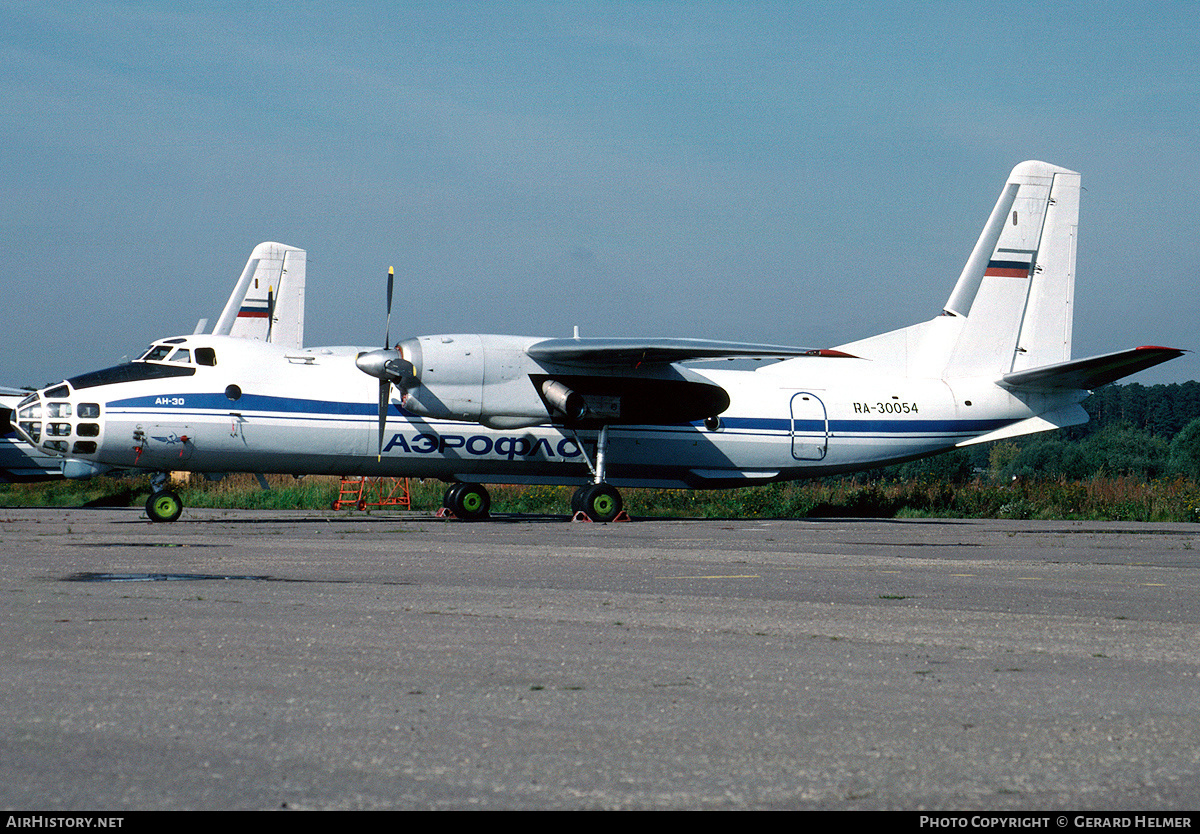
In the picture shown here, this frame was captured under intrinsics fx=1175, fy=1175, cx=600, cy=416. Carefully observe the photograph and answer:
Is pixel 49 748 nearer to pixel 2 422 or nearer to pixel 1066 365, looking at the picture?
pixel 1066 365

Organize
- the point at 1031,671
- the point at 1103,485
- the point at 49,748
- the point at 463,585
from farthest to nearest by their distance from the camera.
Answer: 1. the point at 1103,485
2. the point at 463,585
3. the point at 1031,671
4. the point at 49,748

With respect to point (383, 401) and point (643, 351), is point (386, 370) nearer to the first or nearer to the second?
point (383, 401)

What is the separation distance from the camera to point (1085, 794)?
3.92 m

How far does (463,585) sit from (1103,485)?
24197 mm

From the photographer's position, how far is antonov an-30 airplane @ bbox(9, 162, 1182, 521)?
2184 cm

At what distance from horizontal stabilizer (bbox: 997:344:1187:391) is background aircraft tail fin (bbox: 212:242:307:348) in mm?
20193

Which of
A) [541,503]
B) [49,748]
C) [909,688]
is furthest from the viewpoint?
[541,503]

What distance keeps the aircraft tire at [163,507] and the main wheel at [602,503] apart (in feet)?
25.5

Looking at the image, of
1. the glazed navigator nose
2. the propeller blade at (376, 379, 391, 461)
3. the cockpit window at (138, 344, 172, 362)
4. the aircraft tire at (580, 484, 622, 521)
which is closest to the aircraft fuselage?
the glazed navigator nose

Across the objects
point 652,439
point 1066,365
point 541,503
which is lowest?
point 541,503

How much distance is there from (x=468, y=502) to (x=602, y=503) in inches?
124

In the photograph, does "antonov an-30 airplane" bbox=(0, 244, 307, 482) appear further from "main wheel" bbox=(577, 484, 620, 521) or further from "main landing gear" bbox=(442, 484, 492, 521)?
"main wheel" bbox=(577, 484, 620, 521)

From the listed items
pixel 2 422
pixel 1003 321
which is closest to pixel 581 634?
pixel 1003 321

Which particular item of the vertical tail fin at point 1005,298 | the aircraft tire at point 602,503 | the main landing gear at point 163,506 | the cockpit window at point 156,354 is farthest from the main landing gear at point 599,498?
the cockpit window at point 156,354
